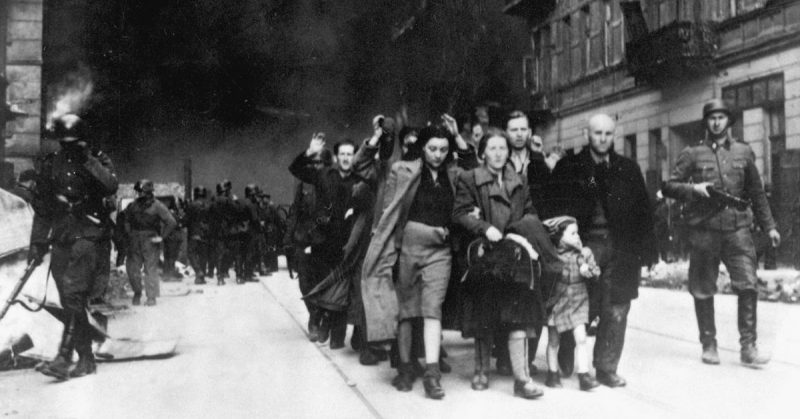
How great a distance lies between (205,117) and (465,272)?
1244 inches

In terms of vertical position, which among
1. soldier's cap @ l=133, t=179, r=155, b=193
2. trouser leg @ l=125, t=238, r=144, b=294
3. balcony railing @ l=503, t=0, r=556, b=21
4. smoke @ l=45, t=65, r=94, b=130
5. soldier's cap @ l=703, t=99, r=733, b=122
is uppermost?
balcony railing @ l=503, t=0, r=556, b=21

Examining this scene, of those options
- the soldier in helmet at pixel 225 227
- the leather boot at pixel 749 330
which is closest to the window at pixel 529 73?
the soldier in helmet at pixel 225 227

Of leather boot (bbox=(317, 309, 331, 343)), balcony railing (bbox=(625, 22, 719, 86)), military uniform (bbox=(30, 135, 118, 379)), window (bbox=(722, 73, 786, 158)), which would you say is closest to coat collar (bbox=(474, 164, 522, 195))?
military uniform (bbox=(30, 135, 118, 379))

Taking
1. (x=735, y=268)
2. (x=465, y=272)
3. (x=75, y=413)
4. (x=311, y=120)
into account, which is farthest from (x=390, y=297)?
(x=311, y=120)

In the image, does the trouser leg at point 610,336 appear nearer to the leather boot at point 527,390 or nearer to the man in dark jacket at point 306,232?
the leather boot at point 527,390

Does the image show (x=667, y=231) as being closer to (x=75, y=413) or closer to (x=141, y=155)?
(x=75, y=413)

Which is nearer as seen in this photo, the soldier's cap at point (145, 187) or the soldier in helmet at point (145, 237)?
the soldier in helmet at point (145, 237)

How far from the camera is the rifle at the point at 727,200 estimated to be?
7249 mm

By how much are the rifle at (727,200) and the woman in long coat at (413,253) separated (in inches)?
89.3

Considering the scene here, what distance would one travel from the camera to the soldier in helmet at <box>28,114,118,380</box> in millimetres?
7105

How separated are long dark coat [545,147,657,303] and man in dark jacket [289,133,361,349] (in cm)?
272

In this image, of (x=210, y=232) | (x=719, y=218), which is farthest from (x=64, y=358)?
(x=210, y=232)

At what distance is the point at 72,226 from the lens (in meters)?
7.17

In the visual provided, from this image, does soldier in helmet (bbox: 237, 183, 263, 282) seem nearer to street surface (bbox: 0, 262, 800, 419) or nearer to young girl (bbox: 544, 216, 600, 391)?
street surface (bbox: 0, 262, 800, 419)
